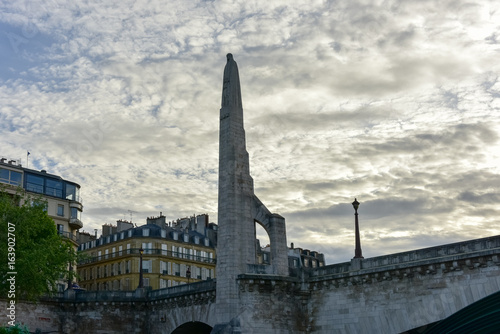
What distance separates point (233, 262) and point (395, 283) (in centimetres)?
1001

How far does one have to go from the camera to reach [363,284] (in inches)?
1336

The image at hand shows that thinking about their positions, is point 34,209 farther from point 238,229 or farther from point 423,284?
point 423,284

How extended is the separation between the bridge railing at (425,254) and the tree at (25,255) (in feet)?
65.2

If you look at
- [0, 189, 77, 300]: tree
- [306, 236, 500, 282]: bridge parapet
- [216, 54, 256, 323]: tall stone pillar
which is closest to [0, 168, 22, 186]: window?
[0, 189, 77, 300]: tree

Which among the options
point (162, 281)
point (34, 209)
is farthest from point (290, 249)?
point (34, 209)

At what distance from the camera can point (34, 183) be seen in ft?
219

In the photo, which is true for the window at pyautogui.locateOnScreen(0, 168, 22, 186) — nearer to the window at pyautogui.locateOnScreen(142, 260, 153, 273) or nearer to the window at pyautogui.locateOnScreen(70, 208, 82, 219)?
the window at pyautogui.locateOnScreen(70, 208, 82, 219)

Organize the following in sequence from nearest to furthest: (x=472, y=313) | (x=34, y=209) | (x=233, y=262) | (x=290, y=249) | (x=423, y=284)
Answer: (x=423, y=284) < (x=472, y=313) < (x=233, y=262) < (x=34, y=209) < (x=290, y=249)

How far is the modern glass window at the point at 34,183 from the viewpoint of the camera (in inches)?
2606

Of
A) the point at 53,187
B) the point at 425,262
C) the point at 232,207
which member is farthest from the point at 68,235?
the point at 425,262

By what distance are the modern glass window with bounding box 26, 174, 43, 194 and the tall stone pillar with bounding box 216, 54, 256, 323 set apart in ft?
114

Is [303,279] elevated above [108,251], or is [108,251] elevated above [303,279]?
[108,251]

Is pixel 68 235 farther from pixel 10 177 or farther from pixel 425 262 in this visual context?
pixel 425 262

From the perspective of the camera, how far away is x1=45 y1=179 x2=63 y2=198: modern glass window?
2694 inches
